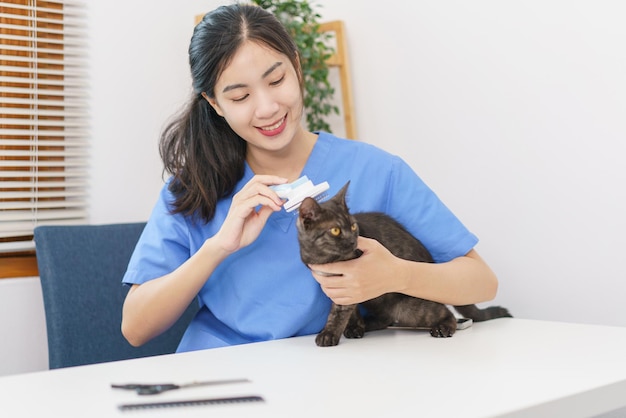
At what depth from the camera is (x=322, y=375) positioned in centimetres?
109

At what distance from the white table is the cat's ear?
246mm

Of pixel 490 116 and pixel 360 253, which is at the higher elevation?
pixel 490 116

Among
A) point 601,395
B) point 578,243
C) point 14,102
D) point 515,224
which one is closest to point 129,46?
point 14,102

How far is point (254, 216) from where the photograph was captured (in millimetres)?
1466

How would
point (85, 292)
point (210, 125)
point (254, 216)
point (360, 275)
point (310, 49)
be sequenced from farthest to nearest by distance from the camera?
point (310, 49)
point (85, 292)
point (210, 125)
point (254, 216)
point (360, 275)

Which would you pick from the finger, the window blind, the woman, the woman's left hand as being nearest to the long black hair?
the woman

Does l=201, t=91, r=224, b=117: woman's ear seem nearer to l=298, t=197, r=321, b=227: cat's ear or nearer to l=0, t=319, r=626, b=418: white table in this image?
l=298, t=197, r=321, b=227: cat's ear

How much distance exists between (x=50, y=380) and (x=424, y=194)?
3.02ft

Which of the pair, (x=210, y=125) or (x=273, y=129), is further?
(x=210, y=125)

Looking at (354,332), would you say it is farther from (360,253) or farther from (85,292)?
(85,292)

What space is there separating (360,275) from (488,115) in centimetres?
113

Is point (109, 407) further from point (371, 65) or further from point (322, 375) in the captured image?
point (371, 65)

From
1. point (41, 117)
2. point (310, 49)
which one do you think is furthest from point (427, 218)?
point (41, 117)

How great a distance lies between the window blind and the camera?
7.62 ft
